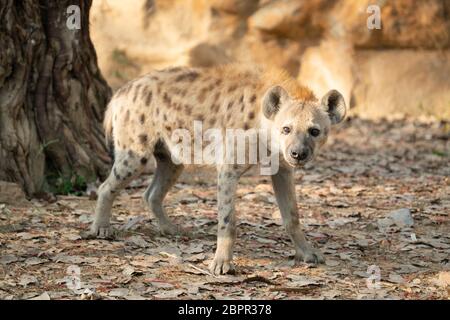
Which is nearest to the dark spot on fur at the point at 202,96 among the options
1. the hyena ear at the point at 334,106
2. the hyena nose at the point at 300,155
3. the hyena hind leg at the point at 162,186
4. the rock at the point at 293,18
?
the hyena hind leg at the point at 162,186

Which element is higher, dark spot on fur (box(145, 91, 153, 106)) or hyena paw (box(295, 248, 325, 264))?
dark spot on fur (box(145, 91, 153, 106))

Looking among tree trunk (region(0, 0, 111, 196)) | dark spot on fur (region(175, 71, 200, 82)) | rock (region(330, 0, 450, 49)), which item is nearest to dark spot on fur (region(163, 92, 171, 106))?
dark spot on fur (region(175, 71, 200, 82))

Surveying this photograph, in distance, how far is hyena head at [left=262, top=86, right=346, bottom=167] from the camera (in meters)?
5.19

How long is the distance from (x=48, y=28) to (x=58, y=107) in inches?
27.9

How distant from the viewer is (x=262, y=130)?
18.1 feet

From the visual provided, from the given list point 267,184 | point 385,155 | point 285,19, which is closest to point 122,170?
point 267,184

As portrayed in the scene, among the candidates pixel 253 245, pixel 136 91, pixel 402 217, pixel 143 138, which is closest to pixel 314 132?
pixel 253 245

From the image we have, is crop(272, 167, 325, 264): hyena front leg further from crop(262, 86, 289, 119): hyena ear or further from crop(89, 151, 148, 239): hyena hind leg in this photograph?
crop(89, 151, 148, 239): hyena hind leg

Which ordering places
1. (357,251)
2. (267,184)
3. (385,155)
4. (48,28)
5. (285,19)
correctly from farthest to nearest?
(285,19)
(385,155)
(267,184)
(48,28)
(357,251)

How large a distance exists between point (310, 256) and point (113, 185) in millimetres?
1578

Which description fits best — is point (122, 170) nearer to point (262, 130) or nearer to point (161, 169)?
point (161, 169)

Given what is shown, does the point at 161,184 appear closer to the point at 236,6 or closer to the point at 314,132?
the point at 314,132

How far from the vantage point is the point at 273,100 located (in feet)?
17.8

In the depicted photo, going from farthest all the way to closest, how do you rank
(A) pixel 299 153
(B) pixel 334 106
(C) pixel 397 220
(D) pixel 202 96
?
(C) pixel 397 220 < (D) pixel 202 96 < (B) pixel 334 106 < (A) pixel 299 153
